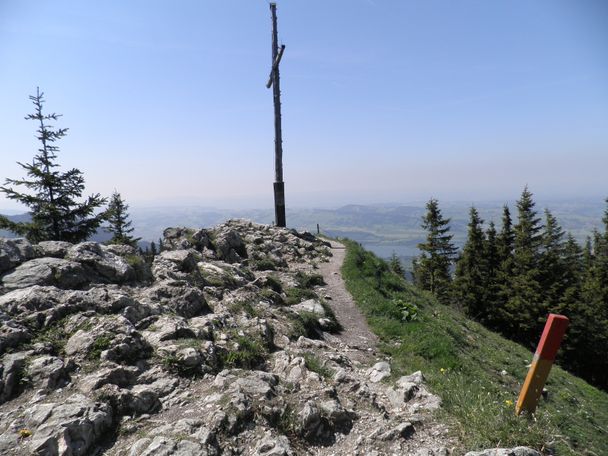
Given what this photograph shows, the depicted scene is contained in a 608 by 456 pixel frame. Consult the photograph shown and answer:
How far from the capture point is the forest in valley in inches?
1380

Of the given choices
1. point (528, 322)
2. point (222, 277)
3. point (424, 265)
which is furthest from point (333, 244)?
point (528, 322)

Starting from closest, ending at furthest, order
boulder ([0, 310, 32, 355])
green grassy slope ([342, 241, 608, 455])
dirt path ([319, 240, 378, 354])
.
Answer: green grassy slope ([342, 241, 608, 455]), boulder ([0, 310, 32, 355]), dirt path ([319, 240, 378, 354])

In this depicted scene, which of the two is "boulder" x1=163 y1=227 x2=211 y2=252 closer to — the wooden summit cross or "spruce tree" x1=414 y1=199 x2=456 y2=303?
the wooden summit cross

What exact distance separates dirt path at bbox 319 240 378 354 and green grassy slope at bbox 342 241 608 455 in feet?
1.06

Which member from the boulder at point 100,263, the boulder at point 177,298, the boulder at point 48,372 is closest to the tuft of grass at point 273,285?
the boulder at point 177,298

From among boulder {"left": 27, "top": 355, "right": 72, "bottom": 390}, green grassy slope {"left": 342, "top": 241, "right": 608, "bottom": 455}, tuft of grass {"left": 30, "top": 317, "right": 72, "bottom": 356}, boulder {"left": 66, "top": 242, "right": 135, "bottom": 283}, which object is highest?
boulder {"left": 66, "top": 242, "right": 135, "bottom": 283}

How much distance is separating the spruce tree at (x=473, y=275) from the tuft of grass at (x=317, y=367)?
39.1m

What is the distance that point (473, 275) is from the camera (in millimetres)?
42188

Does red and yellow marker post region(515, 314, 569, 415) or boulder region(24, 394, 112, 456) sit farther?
red and yellow marker post region(515, 314, 569, 415)

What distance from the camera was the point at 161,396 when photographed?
19.7 feet

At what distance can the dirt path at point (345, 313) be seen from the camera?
1052cm

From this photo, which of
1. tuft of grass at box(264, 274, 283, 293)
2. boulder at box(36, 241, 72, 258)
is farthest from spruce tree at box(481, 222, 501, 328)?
boulder at box(36, 241, 72, 258)

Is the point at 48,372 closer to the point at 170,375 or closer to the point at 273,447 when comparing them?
the point at 170,375

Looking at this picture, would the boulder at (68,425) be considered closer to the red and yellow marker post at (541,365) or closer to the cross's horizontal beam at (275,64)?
the red and yellow marker post at (541,365)
